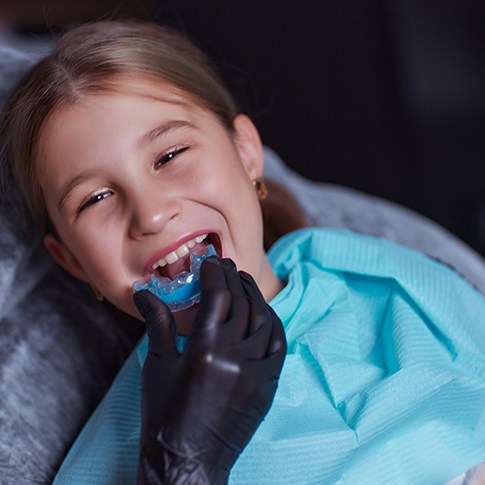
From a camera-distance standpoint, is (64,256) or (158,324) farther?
(64,256)

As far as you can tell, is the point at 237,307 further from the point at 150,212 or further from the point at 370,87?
the point at 370,87

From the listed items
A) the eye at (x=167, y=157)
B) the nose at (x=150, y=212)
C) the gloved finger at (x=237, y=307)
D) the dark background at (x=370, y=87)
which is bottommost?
the dark background at (x=370, y=87)

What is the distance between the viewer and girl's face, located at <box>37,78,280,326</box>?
42.9 inches

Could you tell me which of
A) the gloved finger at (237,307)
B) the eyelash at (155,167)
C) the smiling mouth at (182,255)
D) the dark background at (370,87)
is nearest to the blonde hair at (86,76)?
the eyelash at (155,167)

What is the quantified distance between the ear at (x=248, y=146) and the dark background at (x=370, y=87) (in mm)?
995

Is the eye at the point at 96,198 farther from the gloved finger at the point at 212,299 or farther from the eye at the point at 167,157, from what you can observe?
the gloved finger at the point at 212,299

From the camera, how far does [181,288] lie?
41.8 inches

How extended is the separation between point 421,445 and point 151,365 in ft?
1.16

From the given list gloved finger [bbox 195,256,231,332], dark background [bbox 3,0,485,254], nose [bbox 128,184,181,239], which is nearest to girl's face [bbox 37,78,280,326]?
nose [bbox 128,184,181,239]

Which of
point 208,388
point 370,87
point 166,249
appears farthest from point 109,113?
point 370,87

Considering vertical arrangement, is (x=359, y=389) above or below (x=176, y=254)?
below

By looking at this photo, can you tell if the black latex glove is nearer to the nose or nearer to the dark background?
the nose

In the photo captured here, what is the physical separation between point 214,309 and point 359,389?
263mm

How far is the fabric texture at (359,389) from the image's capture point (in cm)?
104
